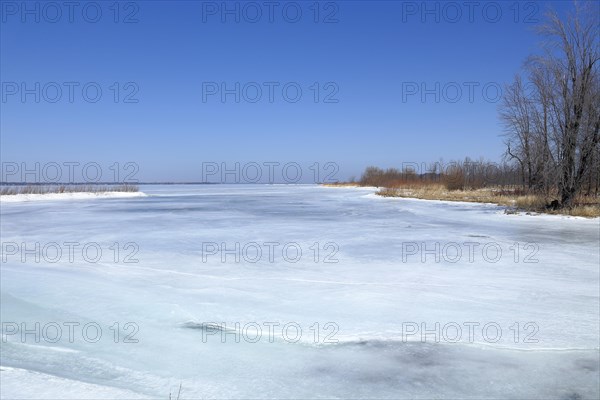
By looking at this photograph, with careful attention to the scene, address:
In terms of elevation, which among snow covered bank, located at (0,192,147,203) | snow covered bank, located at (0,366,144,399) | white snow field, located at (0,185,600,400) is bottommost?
white snow field, located at (0,185,600,400)

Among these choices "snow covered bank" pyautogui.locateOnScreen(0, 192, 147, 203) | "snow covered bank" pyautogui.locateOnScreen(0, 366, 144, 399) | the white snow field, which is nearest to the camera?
"snow covered bank" pyautogui.locateOnScreen(0, 366, 144, 399)

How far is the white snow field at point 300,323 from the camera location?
7.06 feet

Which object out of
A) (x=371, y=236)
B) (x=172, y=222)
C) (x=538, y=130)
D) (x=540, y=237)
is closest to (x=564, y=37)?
(x=538, y=130)

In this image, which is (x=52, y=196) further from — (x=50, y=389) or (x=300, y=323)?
(x=50, y=389)

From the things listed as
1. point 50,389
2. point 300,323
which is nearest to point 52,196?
point 300,323

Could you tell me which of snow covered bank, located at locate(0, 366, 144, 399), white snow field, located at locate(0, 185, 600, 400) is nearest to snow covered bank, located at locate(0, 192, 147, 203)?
white snow field, located at locate(0, 185, 600, 400)

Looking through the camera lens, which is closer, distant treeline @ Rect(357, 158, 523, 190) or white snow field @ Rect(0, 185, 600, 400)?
white snow field @ Rect(0, 185, 600, 400)

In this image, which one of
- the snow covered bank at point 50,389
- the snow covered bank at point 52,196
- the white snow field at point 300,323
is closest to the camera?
the snow covered bank at point 50,389

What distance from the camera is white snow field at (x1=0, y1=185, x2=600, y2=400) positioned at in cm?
215

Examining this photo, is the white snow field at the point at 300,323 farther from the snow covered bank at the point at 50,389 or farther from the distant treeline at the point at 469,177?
the distant treeline at the point at 469,177

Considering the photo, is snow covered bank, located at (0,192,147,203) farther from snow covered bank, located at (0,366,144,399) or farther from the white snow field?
snow covered bank, located at (0,366,144,399)

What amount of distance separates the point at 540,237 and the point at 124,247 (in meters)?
7.61

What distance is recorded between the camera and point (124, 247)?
6664 mm

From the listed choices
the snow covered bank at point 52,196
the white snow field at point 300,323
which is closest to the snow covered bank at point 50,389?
the white snow field at point 300,323
